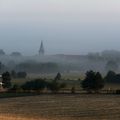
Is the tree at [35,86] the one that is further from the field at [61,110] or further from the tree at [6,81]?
the field at [61,110]

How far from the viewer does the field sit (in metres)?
52.6

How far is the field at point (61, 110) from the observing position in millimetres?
52594

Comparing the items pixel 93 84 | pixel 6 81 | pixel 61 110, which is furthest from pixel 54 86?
pixel 61 110

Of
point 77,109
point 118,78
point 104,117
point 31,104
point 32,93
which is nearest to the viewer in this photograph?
point 104,117

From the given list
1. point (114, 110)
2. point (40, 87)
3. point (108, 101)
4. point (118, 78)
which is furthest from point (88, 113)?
point (118, 78)

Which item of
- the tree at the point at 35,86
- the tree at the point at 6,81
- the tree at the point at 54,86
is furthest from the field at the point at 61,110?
the tree at the point at 6,81

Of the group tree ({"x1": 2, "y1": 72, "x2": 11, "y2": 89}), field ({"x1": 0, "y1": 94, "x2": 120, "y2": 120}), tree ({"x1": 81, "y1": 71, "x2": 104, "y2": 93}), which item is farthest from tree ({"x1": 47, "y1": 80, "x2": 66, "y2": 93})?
field ({"x1": 0, "y1": 94, "x2": 120, "y2": 120})

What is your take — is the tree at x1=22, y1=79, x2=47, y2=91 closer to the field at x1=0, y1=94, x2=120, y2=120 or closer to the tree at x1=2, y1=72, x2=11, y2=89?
the tree at x1=2, y1=72, x2=11, y2=89

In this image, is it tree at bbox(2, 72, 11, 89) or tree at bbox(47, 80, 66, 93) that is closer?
tree at bbox(47, 80, 66, 93)

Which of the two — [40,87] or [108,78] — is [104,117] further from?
[108,78]

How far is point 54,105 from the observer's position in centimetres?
6969

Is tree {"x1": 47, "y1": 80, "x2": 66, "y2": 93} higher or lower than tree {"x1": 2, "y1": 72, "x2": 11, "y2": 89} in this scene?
lower

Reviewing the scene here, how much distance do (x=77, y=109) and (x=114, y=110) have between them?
4.54m

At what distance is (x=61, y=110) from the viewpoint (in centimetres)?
6197
